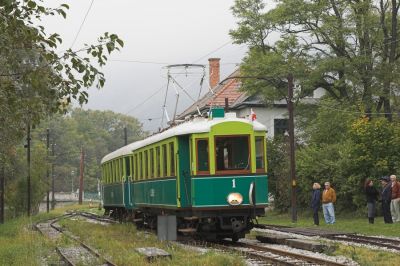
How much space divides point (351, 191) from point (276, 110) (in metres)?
22.3

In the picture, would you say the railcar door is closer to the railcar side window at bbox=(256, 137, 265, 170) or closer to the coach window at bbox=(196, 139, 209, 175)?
the coach window at bbox=(196, 139, 209, 175)

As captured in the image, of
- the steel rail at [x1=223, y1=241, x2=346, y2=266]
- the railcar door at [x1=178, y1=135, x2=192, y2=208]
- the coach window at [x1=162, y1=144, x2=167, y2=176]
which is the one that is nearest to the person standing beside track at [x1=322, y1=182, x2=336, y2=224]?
the steel rail at [x1=223, y1=241, x2=346, y2=266]

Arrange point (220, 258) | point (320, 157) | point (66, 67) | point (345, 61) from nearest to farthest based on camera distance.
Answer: point (66, 67), point (220, 258), point (320, 157), point (345, 61)

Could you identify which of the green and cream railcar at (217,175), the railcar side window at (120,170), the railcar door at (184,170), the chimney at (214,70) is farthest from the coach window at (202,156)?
the chimney at (214,70)

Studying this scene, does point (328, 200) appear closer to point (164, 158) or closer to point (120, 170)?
point (164, 158)

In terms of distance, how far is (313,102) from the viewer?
3941cm

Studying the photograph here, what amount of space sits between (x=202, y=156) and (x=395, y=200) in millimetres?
8261

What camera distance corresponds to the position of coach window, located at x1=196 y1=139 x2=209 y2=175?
1623cm

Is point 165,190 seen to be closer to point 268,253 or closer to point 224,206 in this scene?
point 224,206

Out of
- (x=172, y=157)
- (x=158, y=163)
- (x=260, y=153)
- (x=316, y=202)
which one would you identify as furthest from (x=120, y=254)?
(x=316, y=202)

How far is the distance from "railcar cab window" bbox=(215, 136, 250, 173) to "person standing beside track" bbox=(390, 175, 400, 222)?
22.4 feet

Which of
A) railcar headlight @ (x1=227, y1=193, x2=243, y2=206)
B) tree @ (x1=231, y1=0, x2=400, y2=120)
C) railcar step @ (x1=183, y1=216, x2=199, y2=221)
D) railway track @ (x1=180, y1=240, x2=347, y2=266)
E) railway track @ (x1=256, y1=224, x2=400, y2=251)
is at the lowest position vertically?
railway track @ (x1=180, y1=240, x2=347, y2=266)

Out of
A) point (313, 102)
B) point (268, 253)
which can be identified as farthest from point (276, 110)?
point (268, 253)

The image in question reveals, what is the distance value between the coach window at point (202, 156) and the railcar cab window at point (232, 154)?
0.24 m
